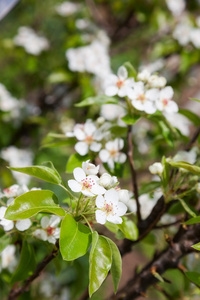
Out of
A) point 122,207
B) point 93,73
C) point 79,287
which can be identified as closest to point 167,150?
point 93,73

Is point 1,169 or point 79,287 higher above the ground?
point 1,169

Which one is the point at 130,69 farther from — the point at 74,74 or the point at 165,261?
the point at 74,74

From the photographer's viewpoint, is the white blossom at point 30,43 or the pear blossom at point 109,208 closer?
the pear blossom at point 109,208

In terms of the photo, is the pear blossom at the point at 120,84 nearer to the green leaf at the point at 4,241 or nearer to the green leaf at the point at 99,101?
the green leaf at the point at 99,101

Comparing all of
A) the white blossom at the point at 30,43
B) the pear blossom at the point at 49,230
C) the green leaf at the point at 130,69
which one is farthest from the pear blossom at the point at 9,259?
the white blossom at the point at 30,43

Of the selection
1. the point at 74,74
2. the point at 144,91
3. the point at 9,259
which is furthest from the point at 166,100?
the point at 74,74

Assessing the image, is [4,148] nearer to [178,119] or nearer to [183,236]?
[178,119]
